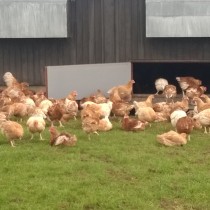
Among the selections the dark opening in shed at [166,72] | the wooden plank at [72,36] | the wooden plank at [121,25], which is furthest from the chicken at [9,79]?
the dark opening in shed at [166,72]

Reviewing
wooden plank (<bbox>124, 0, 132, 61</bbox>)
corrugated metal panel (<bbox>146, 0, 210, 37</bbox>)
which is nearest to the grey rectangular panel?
wooden plank (<bbox>124, 0, 132, 61</bbox>)

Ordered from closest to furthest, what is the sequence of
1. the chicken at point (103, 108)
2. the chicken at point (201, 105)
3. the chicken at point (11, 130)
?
the chicken at point (11, 130) → the chicken at point (103, 108) → the chicken at point (201, 105)

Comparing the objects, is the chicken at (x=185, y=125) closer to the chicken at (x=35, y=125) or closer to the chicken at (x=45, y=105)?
the chicken at (x=35, y=125)

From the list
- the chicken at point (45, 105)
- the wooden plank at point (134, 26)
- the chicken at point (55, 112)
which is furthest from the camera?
the wooden plank at point (134, 26)

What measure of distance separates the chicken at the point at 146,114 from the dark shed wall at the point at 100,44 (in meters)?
4.69

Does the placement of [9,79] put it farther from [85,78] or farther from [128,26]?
[128,26]

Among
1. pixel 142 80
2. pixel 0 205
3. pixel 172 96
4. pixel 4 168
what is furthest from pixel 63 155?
pixel 142 80

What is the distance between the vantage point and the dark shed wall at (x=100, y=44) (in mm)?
18219

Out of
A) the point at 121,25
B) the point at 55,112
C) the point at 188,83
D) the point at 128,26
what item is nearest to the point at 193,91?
the point at 188,83

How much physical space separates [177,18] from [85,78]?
3.36 metres

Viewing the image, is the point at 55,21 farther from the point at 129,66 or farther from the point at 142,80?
the point at 142,80

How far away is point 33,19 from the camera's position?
18.1 m

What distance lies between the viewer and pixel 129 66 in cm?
1808

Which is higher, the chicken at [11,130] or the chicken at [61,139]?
the chicken at [11,130]
